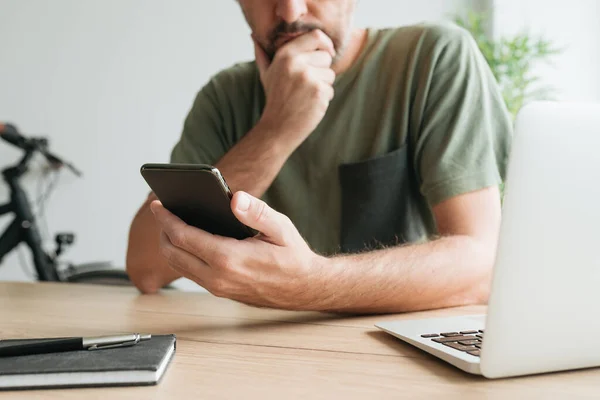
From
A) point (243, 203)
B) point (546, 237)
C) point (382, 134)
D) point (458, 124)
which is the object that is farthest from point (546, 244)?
point (382, 134)

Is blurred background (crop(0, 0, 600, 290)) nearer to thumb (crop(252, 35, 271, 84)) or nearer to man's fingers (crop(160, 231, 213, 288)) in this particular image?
thumb (crop(252, 35, 271, 84))

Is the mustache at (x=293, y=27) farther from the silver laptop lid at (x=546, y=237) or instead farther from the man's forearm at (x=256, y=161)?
the silver laptop lid at (x=546, y=237)

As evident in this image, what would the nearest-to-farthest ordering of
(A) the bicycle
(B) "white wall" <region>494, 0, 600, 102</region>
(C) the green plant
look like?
(C) the green plant
(A) the bicycle
(B) "white wall" <region>494, 0, 600, 102</region>

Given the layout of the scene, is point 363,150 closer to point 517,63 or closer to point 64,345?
point 64,345

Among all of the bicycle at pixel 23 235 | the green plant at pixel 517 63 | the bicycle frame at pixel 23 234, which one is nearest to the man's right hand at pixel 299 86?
the green plant at pixel 517 63

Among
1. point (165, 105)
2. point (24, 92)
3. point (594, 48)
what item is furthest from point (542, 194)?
point (24, 92)

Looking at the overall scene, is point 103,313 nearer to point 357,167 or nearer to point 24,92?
point 357,167

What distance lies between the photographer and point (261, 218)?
64 centimetres

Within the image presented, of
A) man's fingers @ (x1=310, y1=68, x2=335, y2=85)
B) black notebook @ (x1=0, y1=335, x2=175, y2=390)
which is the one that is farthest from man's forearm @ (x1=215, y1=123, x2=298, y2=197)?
black notebook @ (x1=0, y1=335, x2=175, y2=390)

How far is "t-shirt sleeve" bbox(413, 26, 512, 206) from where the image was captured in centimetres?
103

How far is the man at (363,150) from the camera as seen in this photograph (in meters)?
0.86

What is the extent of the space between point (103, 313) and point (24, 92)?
7.90 feet

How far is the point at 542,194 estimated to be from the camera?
0.44m

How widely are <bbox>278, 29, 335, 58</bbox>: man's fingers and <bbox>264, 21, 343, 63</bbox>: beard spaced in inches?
0.7
